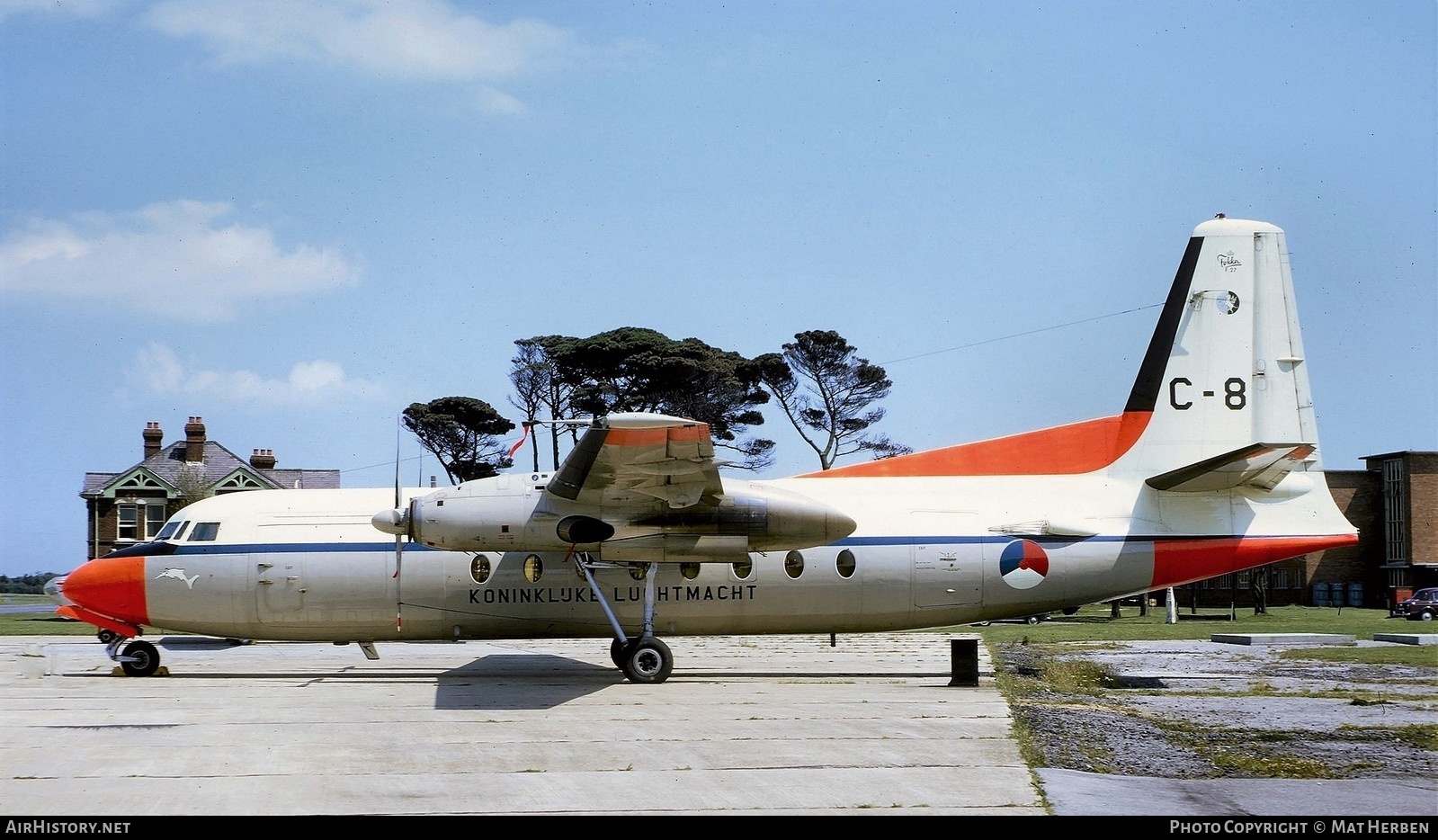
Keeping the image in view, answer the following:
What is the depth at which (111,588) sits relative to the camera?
58.5 ft

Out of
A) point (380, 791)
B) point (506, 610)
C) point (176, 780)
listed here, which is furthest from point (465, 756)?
point (506, 610)

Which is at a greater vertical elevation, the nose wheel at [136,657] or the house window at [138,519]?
the house window at [138,519]

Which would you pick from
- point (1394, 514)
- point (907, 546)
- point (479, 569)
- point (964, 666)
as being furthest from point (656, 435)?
point (1394, 514)

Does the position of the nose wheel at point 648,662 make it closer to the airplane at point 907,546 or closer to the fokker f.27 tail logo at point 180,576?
the airplane at point 907,546

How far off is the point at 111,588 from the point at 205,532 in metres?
1.58

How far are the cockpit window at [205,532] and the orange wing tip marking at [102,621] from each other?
1.74m

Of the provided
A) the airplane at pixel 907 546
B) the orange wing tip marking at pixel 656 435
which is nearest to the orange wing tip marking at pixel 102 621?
the airplane at pixel 907 546

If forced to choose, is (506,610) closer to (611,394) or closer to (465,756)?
(465,756)

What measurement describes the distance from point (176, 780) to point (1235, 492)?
14659mm

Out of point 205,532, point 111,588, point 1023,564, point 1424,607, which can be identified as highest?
point 205,532

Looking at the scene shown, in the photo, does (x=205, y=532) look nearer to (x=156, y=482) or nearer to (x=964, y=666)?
(x=964, y=666)

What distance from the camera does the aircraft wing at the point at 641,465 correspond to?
560 inches

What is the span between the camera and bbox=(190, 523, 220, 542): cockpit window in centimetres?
1811

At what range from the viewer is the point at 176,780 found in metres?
9.77
